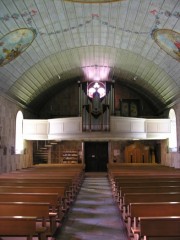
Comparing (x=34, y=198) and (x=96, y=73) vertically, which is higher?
(x=96, y=73)

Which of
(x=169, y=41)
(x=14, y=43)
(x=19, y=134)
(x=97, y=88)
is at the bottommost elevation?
(x=19, y=134)

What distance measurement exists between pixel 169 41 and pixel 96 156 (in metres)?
14.9

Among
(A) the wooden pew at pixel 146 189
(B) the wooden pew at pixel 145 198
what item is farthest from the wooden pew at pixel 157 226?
(A) the wooden pew at pixel 146 189

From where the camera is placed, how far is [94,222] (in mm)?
7949

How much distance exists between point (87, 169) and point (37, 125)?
7.30 metres

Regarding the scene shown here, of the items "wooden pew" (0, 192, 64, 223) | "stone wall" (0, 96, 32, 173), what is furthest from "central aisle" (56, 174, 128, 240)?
"stone wall" (0, 96, 32, 173)

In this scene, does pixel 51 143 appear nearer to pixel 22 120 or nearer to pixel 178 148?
pixel 22 120

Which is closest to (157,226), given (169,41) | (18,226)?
(18,226)

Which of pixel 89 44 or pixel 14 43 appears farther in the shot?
pixel 89 44

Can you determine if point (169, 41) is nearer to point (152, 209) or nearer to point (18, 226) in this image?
point (152, 209)

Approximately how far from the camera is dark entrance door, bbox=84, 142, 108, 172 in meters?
26.3

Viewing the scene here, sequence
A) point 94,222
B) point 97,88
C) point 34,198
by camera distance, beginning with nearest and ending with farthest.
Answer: point 34,198
point 94,222
point 97,88

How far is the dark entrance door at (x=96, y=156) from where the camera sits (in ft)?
86.3

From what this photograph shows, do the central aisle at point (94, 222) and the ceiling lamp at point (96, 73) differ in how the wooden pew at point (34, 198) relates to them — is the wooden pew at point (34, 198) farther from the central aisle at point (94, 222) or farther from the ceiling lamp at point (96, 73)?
the ceiling lamp at point (96, 73)
